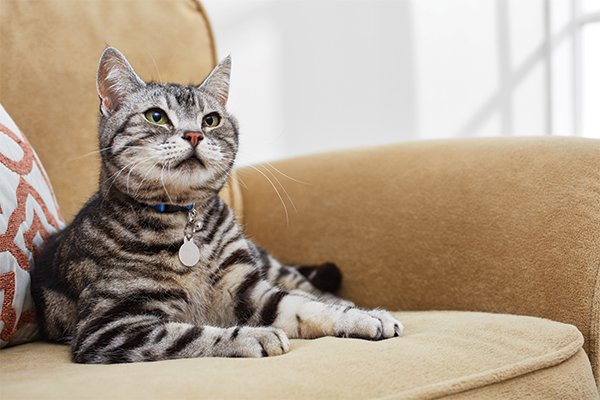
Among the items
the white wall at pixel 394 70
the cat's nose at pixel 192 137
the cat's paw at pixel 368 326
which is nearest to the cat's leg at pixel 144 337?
the cat's paw at pixel 368 326

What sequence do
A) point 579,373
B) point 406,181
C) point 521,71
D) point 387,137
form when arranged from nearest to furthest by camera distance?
1. point 579,373
2. point 406,181
3. point 387,137
4. point 521,71

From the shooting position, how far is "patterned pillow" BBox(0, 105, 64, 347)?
121 centimetres

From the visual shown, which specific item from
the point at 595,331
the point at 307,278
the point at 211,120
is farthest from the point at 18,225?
the point at 595,331

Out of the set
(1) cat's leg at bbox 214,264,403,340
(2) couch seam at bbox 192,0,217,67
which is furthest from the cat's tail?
(2) couch seam at bbox 192,0,217,67

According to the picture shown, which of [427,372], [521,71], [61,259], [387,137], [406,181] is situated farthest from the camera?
[521,71]

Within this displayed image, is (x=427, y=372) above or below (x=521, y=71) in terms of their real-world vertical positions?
below

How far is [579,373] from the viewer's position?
1115 millimetres

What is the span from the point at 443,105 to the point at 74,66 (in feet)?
4.96

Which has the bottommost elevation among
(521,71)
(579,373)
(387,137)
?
(579,373)

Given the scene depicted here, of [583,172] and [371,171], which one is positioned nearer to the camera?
[583,172]

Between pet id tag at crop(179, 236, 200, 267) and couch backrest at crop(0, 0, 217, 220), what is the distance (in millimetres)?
459

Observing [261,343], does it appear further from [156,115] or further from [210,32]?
[210,32]

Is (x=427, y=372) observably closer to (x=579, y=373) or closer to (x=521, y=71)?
(x=579, y=373)

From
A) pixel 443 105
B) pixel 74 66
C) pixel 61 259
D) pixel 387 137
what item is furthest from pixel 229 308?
pixel 443 105
